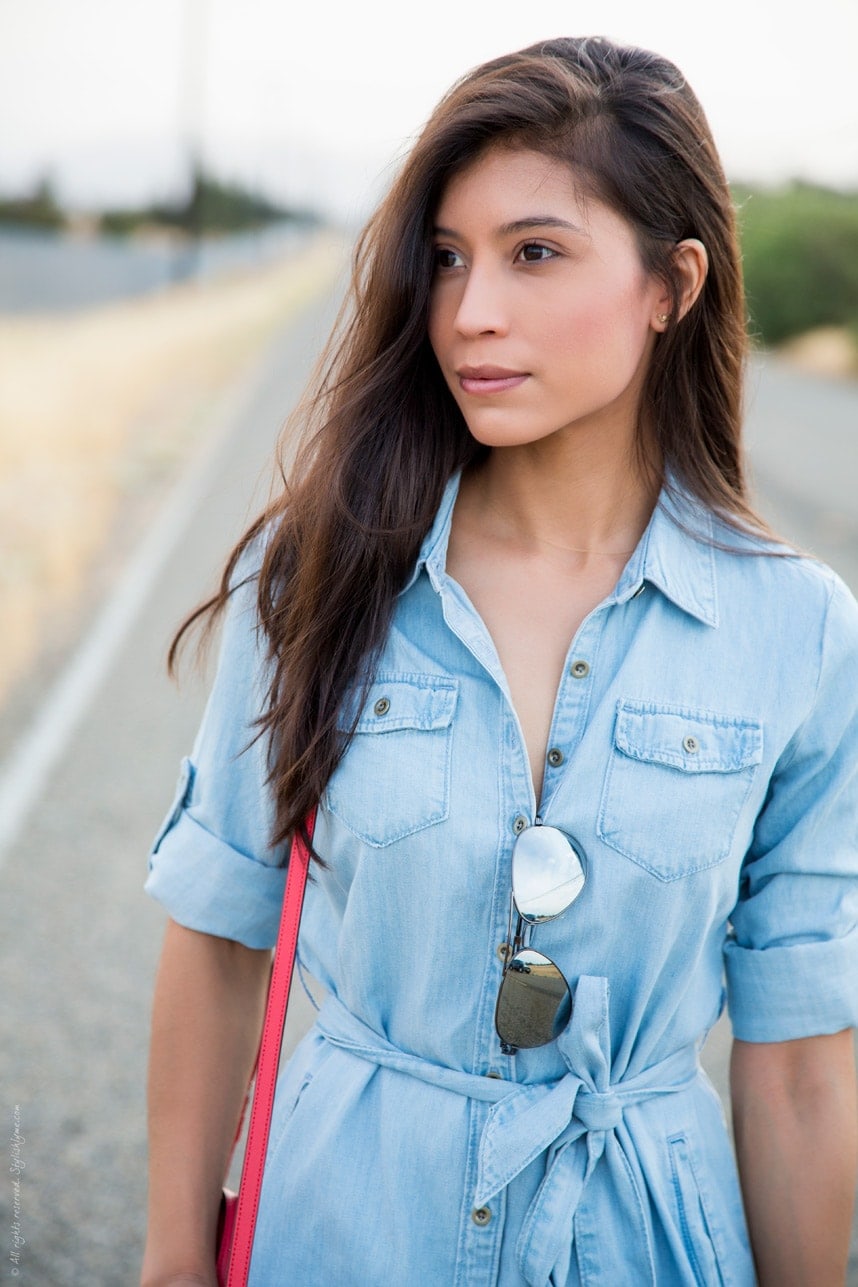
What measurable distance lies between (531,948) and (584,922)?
2.9 inches

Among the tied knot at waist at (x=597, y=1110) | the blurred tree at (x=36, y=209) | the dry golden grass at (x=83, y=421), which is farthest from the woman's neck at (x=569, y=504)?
the blurred tree at (x=36, y=209)

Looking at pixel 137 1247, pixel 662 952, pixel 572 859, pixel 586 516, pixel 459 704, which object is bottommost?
pixel 137 1247

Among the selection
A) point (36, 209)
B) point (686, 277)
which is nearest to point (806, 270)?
point (686, 277)

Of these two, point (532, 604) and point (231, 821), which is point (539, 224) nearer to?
point (532, 604)

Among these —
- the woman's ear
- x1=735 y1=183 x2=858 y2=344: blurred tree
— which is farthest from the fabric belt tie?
x1=735 y1=183 x2=858 y2=344: blurred tree

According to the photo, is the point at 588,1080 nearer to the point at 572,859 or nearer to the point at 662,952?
the point at 662,952

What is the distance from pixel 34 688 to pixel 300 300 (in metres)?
38.7

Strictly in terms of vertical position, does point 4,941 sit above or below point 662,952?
below

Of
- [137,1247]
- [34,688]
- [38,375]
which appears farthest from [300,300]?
[137,1247]

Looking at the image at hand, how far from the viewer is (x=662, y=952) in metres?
1.66

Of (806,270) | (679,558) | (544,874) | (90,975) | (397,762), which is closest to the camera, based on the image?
(544,874)

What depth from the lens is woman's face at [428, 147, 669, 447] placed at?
5.55ft

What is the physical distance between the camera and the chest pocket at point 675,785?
5.40 feet

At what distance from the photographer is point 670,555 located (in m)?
1.80
